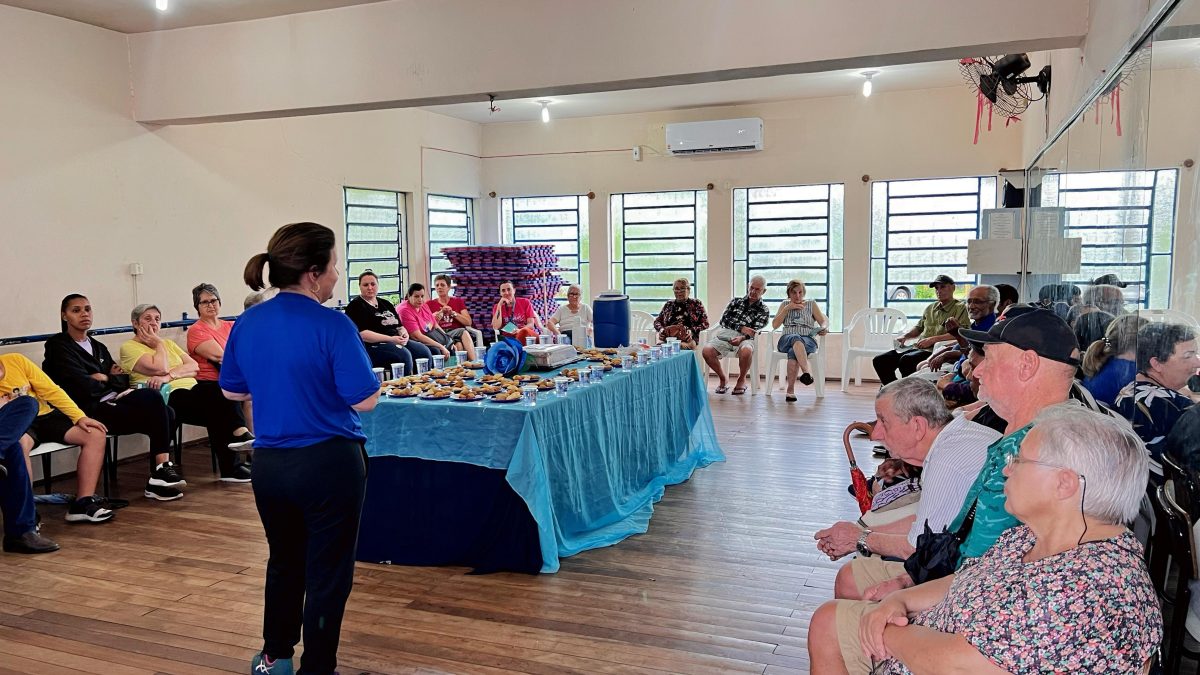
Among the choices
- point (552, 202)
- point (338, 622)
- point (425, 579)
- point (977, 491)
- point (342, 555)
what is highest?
point (552, 202)

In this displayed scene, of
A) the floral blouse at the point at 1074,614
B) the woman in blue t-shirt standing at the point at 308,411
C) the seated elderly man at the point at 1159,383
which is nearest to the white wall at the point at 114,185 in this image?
the woman in blue t-shirt standing at the point at 308,411

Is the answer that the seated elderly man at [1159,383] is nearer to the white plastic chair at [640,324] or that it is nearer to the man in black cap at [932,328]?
the man in black cap at [932,328]

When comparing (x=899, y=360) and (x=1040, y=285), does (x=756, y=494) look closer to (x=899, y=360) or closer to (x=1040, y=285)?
(x=1040, y=285)

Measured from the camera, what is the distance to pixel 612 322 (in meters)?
6.11

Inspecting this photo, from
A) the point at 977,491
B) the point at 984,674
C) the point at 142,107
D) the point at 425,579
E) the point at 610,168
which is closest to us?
the point at 984,674

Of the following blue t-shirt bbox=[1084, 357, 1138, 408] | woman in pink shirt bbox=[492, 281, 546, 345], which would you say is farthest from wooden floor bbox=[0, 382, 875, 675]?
woman in pink shirt bbox=[492, 281, 546, 345]

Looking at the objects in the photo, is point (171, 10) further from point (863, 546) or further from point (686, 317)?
point (863, 546)

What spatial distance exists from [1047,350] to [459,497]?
8.44ft

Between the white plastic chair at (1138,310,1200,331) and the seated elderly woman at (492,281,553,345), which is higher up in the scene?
the white plastic chair at (1138,310,1200,331)

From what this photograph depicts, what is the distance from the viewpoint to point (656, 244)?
34.0 ft

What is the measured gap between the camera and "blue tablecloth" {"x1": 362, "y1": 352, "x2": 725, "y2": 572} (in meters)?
3.73

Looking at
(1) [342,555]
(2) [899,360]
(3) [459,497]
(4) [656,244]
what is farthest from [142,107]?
(2) [899,360]

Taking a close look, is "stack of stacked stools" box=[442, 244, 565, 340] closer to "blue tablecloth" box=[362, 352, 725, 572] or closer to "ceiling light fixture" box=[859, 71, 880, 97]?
"ceiling light fixture" box=[859, 71, 880, 97]

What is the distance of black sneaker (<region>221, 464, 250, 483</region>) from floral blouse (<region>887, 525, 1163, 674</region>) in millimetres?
4977
